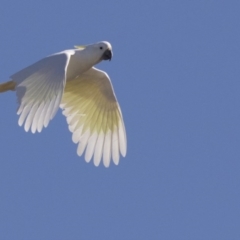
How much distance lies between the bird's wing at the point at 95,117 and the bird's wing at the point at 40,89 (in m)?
1.24

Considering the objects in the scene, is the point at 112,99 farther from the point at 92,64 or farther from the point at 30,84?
the point at 30,84

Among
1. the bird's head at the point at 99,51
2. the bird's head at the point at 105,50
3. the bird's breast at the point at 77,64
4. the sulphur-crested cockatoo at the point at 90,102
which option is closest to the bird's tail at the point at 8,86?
the sulphur-crested cockatoo at the point at 90,102

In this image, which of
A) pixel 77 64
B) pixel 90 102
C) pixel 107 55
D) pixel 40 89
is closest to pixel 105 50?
pixel 107 55

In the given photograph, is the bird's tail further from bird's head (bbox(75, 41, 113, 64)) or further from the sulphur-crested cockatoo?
bird's head (bbox(75, 41, 113, 64))

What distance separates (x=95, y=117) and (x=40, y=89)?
1844 mm

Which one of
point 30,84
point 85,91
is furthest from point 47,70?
point 85,91

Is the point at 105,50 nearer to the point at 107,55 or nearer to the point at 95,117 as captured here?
the point at 107,55

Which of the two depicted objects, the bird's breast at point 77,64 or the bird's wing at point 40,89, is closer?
the bird's wing at point 40,89

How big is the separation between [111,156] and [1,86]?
138 centimetres

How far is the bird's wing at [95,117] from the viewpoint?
10523 mm

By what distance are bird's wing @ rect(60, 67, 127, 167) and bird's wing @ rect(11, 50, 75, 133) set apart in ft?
4.07

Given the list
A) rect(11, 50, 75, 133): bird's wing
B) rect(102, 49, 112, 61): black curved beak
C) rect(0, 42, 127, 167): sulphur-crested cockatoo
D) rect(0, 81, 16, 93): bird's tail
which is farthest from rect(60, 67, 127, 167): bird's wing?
rect(11, 50, 75, 133): bird's wing

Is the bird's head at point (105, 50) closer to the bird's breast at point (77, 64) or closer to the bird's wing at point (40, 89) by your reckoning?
the bird's breast at point (77, 64)

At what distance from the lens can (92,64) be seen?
10.1 metres
